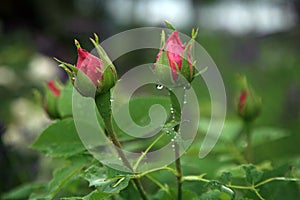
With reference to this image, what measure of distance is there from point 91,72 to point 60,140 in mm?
138

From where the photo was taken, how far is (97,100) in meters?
0.39

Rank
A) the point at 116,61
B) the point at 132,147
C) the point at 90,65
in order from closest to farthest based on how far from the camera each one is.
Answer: the point at 90,65 < the point at 132,147 < the point at 116,61

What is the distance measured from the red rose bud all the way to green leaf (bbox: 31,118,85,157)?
0.19 metres

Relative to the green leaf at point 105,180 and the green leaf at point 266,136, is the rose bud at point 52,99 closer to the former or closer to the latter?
the green leaf at point 105,180

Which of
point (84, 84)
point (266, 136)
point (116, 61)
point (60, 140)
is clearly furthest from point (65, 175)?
point (116, 61)

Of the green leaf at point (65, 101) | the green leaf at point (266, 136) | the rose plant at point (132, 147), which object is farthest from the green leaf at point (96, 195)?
the green leaf at point (266, 136)

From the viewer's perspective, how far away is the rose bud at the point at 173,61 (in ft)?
1.25

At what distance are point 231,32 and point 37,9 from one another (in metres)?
1.84

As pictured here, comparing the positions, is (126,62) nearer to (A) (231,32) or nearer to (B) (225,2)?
(A) (231,32)

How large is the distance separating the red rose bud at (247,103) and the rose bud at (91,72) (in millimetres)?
228

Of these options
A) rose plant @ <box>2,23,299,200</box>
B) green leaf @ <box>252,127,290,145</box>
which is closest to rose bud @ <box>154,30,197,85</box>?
rose plant @ <box>2,23,299,200</box>

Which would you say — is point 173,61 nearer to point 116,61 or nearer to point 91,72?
point 91,72

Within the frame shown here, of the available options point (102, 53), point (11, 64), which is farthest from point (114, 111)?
point (11, 64)

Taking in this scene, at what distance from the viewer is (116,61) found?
2961 millimetres
